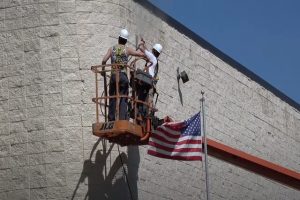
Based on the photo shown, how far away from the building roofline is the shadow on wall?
382cm

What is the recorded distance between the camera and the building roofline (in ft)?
56.7

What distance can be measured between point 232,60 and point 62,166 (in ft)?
24.6

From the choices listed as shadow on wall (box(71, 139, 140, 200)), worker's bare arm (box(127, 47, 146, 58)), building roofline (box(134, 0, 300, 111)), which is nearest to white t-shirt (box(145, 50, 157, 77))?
worker's bare arm (box(127, 47, 146, 58))

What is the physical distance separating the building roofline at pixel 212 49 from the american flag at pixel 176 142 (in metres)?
3.43

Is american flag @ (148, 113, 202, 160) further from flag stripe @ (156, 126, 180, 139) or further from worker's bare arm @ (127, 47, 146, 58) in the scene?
worker's bare arm @ (127, 47, 146, 58)

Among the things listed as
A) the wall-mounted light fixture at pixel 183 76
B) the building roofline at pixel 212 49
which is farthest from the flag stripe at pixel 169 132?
the building roofline at pixel 212 49

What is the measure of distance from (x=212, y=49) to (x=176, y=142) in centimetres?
533

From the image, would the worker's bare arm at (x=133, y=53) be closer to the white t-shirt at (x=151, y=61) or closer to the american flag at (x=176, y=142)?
the white t-shirt at (x=151, y=61)

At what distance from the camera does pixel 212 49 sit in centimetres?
1948

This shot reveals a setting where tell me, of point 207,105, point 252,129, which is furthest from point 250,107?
point 207,105

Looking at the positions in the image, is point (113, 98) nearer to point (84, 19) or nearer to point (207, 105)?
point (84, 19)

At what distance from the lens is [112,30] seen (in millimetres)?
15594

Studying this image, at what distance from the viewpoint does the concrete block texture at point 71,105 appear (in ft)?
47.6

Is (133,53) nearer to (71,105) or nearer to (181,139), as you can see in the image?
(71,105)
